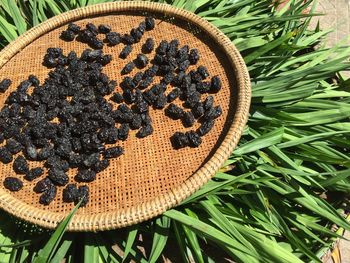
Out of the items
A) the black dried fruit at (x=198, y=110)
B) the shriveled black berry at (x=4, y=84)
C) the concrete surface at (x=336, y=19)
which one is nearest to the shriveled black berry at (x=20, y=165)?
the shriveled black berry at (x=4, y=84)

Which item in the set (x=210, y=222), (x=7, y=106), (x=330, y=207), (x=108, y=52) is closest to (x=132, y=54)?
(x=108, y=52)

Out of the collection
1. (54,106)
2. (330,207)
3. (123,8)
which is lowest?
(330,207)

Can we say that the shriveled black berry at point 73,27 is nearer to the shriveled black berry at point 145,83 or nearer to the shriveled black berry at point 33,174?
the shriveled black berry at point 145,83

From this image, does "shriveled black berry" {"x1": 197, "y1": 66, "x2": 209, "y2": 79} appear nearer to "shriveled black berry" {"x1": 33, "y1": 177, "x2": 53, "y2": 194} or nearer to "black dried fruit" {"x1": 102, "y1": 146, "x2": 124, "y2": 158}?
"black dried fruit" {"x1": 102, "y1": 146, "x2": 124, "y2": 158}

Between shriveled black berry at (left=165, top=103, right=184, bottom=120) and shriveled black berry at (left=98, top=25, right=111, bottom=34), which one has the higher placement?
shriveled black berry at (left=98, top=25, right=111, bottom=34)

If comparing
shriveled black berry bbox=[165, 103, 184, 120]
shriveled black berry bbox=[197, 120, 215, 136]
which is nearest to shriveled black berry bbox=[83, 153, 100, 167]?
shriveled black berry bbox=[165, 103, 184, 120]

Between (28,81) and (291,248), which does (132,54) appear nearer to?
(28,81)
